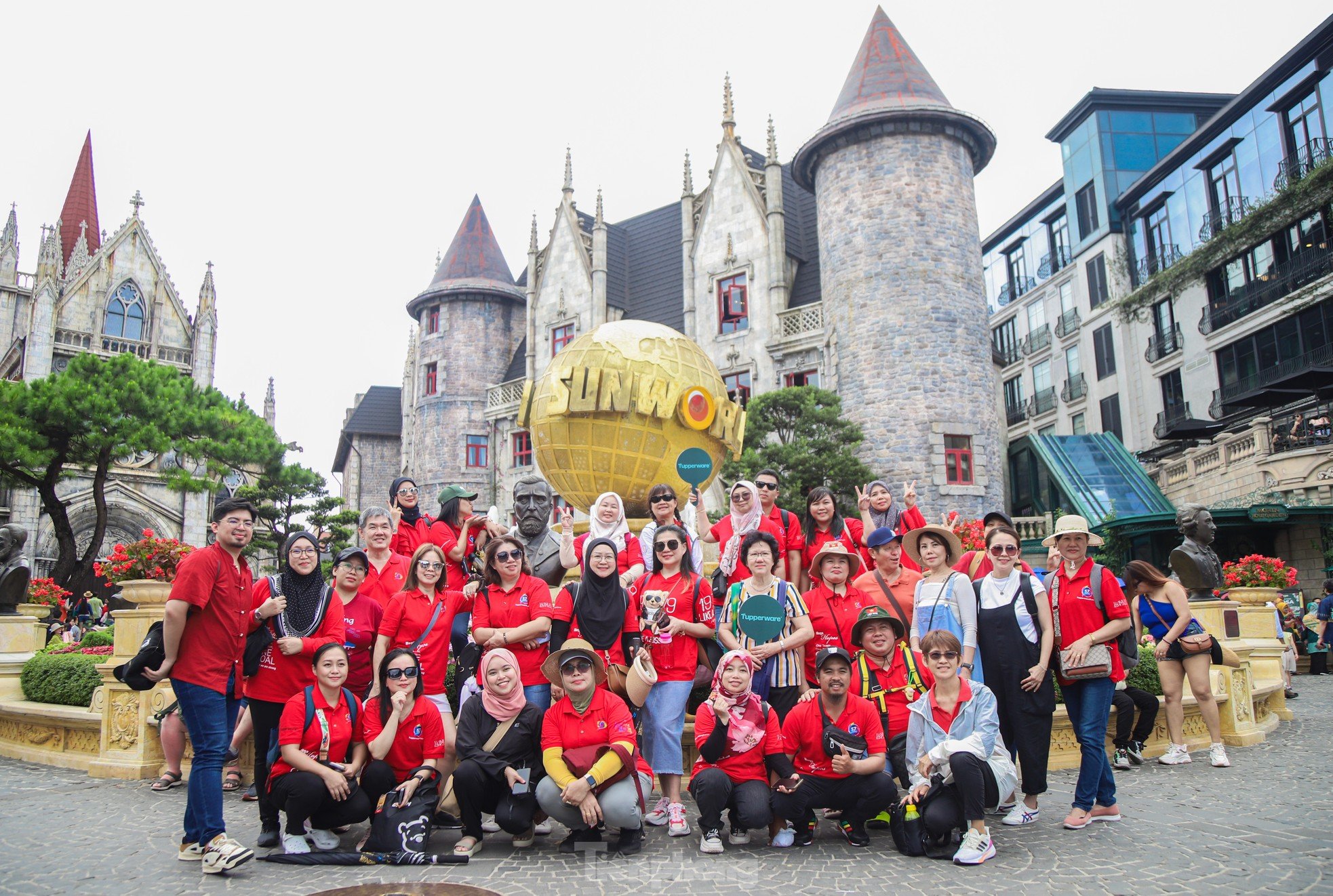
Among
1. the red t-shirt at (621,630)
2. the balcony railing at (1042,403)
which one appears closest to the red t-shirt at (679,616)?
the red t-shirt at (621,630)

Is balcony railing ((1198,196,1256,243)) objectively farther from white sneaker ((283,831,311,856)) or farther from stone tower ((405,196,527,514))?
white sneaker ((283,831,311,856))

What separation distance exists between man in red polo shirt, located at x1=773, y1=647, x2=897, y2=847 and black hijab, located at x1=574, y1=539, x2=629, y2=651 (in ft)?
4.37

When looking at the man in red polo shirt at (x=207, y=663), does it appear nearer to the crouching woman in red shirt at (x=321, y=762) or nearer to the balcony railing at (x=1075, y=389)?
the crouching woman in red shirt at (x=321, y=762)

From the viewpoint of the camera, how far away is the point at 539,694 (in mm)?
6273

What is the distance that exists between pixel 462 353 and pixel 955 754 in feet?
119

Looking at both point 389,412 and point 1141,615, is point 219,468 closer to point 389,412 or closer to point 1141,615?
point 389,412

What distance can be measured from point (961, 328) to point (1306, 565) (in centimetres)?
1100

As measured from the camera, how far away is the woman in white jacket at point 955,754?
534 centimetres

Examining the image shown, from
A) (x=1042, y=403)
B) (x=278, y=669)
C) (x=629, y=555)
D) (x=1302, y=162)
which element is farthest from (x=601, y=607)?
(x=1042, y=403)

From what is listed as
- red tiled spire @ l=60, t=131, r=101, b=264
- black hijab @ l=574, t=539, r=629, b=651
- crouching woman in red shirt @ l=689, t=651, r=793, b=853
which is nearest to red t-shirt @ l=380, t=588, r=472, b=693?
black hijab @ l=574, t=539, r=629, b=651

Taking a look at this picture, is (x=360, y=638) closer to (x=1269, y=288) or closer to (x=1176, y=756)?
(x=1176, y=756)

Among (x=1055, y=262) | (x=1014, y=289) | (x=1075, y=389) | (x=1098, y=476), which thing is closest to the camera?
(x=1098, y=476)

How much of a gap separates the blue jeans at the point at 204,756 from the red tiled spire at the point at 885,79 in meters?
27.4

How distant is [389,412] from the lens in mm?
49625
